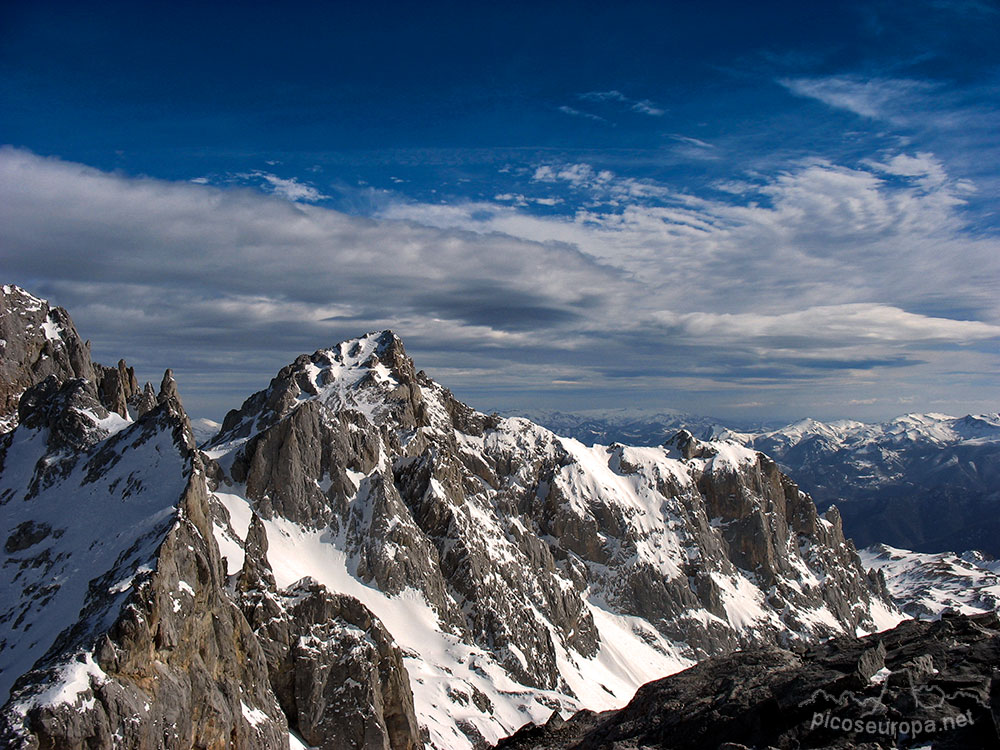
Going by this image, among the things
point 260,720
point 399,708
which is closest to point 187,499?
point 260,720

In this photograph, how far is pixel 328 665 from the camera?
9625 cm

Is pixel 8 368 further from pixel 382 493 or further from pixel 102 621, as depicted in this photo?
pixel 102 621

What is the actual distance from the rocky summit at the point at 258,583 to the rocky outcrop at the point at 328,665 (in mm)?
278

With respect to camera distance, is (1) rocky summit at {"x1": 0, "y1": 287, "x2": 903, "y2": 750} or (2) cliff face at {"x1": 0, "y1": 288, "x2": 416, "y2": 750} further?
(1) rocky summit at {"x1": 0, "y1": 287, "x2": 903, "y2": 750}

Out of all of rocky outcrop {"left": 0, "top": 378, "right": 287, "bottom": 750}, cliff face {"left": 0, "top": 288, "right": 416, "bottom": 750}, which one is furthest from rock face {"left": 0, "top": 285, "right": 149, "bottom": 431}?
rocky outcrop {"left": 0, "top": 378, "right": 287, "bottom": 750}

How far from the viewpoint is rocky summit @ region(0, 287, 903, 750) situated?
51.8 metres

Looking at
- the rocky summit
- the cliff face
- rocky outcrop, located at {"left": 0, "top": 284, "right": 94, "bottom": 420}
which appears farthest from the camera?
rocky outcrop, located at {"left": 0, "top": 284, "right": 94, "bottom": 420}

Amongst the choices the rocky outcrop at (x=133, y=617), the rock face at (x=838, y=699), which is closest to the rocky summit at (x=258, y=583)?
the rocky outcrop at (x=133, y=617)

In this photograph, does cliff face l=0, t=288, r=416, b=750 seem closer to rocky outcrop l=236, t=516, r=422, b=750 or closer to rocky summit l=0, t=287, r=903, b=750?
rocky summit l=0, t=287, r=903, b=750

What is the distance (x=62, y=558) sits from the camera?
74.2m

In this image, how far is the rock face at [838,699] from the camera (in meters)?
25.6

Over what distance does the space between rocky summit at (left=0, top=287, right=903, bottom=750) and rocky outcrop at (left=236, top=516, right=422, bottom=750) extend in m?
0.28

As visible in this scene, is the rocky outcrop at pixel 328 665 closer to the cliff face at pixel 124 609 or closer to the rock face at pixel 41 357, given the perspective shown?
the cliff face at pixel 124 609

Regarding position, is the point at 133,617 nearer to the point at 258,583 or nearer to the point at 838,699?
the point at 838,699
